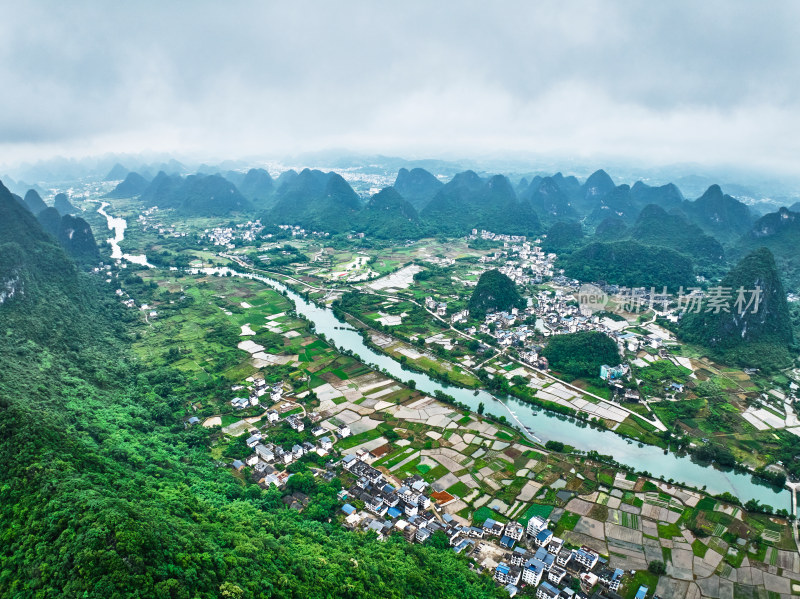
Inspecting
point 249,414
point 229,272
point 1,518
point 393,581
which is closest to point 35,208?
point 229,272

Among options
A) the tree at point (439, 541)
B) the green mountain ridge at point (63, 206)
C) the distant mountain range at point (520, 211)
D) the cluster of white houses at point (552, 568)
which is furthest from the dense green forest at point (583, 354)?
the green mountain ridge at point (63, 206)

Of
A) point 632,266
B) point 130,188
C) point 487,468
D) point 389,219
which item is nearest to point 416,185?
point 389,219

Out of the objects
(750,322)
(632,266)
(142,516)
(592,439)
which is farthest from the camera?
(632,266)

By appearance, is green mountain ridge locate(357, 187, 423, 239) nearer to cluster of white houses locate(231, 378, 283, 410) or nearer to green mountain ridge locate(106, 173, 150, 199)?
cluster of white houses locate(231, 378, 283, 410)

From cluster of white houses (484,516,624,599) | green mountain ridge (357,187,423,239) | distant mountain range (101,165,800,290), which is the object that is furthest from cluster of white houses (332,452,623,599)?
green mountain ridge (357,187,423,239)

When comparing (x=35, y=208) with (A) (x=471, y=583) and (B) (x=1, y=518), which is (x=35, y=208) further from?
(A) (x=471, y=583)

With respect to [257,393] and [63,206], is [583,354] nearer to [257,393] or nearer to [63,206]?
[257,393]

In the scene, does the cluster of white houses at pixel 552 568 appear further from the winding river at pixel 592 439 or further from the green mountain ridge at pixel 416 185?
the green mountain ridge at pixel 416 185
